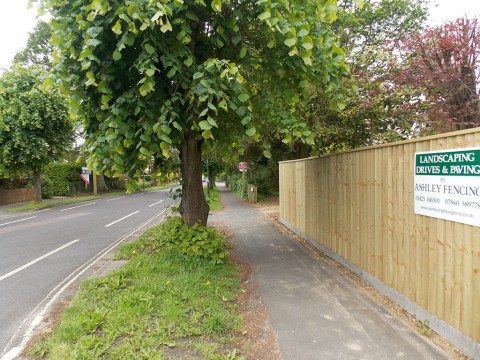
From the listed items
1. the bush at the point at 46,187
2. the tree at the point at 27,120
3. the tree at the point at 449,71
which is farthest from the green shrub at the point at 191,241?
the bush at the point at 46,187

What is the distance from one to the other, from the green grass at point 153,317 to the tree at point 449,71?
6.39m

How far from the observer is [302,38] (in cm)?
419

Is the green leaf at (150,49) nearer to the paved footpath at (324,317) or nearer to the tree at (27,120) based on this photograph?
the paved footpath at (324,317)

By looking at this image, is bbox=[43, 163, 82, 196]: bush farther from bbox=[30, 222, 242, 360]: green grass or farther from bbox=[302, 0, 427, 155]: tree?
bbox=[30, 222, 242, 360]: green grass

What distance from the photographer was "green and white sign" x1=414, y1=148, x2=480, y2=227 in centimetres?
291

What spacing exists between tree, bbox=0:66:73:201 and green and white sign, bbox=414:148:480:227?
60.0 feet

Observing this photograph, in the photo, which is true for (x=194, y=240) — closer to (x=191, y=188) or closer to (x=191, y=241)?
(x=191, y=241)

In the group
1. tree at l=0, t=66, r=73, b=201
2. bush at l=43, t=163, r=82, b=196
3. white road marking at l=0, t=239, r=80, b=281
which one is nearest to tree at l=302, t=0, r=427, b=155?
white road marking at l=0, t=239, r=80, b=281

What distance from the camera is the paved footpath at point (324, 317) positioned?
3129 millimetres

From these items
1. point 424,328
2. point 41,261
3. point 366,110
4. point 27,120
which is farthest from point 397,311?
point 27,120

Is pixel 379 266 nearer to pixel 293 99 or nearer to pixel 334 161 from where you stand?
pixel 334 161

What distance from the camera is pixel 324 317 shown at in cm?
386

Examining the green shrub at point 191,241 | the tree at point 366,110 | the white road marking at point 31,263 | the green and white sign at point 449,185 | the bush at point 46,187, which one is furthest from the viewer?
the bush at point 46,187

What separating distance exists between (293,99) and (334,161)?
1486 mm
